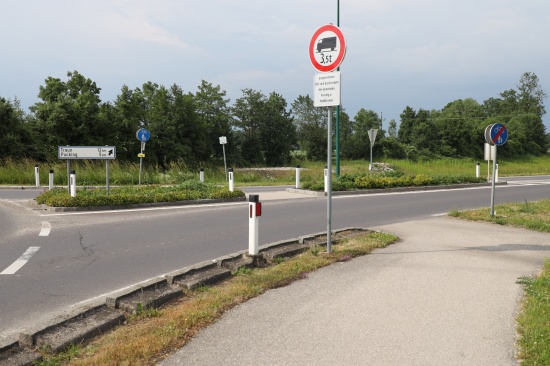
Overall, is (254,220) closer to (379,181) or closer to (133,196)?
(133,196)

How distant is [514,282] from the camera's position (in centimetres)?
568

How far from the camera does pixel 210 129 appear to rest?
157 ft

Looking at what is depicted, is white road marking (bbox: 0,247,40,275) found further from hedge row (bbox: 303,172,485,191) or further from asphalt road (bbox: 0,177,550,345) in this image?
hedge row (bbox: 303,172,485,191)

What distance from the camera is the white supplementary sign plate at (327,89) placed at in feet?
22.1

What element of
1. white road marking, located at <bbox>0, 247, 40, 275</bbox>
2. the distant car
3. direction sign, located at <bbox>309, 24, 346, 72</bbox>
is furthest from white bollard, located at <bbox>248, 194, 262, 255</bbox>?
white road marking, located at <bbox>0, 247, 40, 275</bbox>

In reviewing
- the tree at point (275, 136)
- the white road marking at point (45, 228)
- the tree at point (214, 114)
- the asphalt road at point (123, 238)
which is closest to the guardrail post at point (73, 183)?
the asphalt road at point (123, 238)

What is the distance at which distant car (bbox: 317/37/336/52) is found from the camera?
270 inches

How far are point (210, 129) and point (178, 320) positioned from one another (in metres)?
44.3

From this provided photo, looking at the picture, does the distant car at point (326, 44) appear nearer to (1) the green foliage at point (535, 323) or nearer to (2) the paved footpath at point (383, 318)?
(2) the paved footpath at point (383, 318)

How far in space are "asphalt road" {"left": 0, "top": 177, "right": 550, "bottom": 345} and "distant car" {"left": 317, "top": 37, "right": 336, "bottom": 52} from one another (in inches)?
135

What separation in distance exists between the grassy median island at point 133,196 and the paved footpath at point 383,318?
8615 millimetres

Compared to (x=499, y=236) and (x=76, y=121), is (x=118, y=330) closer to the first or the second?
(x=499, y=236)

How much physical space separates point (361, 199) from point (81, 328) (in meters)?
12.9

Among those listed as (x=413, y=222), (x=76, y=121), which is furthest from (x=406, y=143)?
(x=413, y=222)
